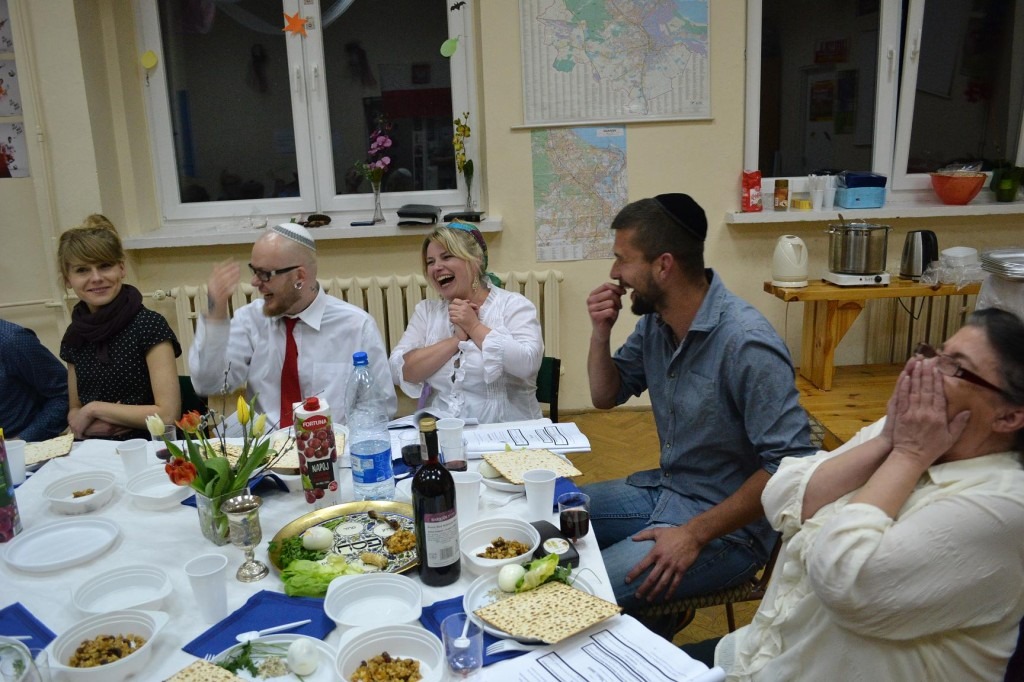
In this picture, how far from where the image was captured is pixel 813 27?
4.03 m

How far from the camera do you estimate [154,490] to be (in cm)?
170

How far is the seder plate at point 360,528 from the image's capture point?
1.38 meters

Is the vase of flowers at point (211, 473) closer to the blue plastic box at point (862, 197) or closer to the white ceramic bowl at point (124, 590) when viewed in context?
the white ceramic bowl at point (124, 590)

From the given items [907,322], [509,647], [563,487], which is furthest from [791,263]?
[509,647]

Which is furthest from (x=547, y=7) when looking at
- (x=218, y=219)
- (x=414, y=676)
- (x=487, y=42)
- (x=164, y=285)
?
(x=414, y=676)

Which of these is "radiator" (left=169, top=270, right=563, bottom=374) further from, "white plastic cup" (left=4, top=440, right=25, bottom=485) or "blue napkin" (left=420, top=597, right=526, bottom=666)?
"blue napkin" (left=420, top=597, right=526, bottom=666)

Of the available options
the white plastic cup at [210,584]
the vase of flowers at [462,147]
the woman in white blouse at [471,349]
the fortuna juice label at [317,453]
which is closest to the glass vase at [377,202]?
the vase of flowers at [462,147]

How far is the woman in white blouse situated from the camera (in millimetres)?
2480

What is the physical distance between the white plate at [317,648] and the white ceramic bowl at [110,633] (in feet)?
0.36

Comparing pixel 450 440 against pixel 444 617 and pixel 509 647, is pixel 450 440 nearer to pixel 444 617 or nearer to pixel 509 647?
pixel 444 617

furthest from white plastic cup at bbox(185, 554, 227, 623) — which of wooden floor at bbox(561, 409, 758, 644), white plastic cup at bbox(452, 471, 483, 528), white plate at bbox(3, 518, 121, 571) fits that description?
wooden floor at bbox(561, 409, 758, 644)

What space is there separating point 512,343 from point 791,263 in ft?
6.01

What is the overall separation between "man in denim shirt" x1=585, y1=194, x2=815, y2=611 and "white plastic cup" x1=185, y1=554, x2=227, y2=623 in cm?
89

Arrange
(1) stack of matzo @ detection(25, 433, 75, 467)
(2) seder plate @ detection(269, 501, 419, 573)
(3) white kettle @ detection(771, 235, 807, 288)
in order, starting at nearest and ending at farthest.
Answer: (2) seder plate @ detection(269, 501, 419, 573) → (1) stack of matzo @ detection(25, 433, 75, 467) → (3) white kettle @ detection(771, 235, 807, 288)
